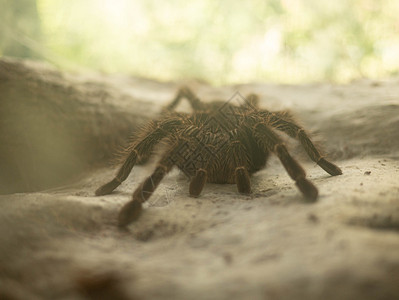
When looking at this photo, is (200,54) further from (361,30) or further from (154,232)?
(154,232)

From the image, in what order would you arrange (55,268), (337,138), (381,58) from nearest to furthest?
(55,268) → (337,138) → (381,58)

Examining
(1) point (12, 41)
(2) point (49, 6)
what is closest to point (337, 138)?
(1) point (12, 41)

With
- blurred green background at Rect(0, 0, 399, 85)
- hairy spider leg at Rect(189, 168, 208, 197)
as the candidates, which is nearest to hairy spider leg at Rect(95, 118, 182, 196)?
hairy spider leg at Rect(189, 168, 208, 197)

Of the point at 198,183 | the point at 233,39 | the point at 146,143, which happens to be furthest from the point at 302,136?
the point at 233,39

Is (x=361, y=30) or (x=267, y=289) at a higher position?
(x=361, y=30)

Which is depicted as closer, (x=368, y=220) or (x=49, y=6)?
(x=368, y=220)

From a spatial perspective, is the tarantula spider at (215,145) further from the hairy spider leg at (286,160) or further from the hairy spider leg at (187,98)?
the hairy spider leg at (187,98)

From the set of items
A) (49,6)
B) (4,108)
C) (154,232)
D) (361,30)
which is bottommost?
(154,232)
